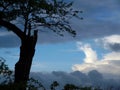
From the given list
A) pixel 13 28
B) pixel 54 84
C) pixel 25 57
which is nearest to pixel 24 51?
pixel 25 57

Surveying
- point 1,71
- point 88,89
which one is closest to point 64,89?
point 88,89

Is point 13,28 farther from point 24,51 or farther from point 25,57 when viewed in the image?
point 25,57

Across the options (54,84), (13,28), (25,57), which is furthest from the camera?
(13,28)

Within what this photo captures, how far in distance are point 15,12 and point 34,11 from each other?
1729mm

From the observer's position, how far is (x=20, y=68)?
2928 cm

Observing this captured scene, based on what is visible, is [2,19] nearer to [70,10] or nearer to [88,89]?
[70,10]

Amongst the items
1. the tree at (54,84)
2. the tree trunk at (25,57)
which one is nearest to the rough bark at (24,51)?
the tree trunk at (25,57)

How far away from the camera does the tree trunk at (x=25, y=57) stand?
95.7 ft

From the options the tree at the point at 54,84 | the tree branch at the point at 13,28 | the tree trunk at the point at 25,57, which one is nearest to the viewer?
the tree at the point at 54,84

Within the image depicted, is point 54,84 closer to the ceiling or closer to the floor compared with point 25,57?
closer to the floor

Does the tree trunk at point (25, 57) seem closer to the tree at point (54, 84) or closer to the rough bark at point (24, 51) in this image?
the rough bark at point (24, 51)

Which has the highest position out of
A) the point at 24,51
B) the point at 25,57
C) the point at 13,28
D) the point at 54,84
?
the point at 13,28

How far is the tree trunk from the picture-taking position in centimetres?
2918

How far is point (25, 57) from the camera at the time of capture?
1169 inches
